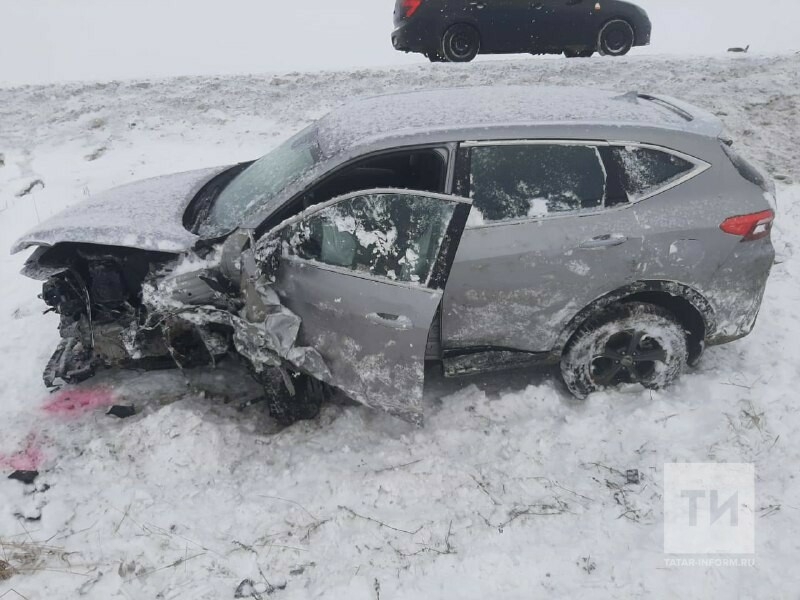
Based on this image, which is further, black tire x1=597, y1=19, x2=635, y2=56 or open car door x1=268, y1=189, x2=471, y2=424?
black tire x1=597, y1=19, x2=635, y2=56

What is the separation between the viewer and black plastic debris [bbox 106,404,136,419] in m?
3.81

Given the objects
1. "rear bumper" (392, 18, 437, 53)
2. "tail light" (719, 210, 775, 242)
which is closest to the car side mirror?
"tail light" (719, 210, 775, 242)

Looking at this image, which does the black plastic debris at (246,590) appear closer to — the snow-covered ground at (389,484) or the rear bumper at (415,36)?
the snow-covered ground at (389,484)

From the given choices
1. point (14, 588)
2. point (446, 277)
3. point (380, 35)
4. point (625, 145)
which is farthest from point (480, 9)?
point (380, 35)

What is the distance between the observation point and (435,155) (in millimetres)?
3393

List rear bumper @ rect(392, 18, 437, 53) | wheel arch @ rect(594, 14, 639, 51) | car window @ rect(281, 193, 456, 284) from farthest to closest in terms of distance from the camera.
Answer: wheel arch @ rect(594, 14, 639, 51) < rear bumper @ rect(392, 18, 437, 53) < car window @ rect(281, 193, 456, 284)

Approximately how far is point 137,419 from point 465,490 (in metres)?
2.17

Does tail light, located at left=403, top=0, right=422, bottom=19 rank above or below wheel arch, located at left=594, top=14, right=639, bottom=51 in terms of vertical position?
above

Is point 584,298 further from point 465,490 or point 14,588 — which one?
point 14,588

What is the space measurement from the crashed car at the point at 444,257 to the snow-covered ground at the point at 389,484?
1.06 feet

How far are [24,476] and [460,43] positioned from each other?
925 cm

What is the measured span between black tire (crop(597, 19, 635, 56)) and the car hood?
8.66m

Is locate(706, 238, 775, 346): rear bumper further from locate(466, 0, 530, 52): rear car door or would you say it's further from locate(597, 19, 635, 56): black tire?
locate(597, 19, 635, 56): black tire

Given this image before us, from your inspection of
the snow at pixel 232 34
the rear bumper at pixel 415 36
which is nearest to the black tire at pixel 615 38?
the rear bumper at pixel 415 36
